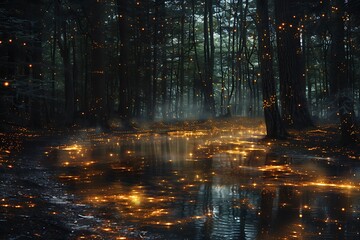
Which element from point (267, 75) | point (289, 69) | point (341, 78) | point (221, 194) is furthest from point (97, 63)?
point (221, 194)

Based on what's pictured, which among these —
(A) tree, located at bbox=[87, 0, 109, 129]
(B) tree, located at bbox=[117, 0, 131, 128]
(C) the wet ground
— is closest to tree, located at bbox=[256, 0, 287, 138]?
(C) the wet ground

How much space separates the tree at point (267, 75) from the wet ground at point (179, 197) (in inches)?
226

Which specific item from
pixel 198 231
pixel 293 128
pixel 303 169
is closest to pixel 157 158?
pixel 303 169

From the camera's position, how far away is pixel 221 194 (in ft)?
25.9

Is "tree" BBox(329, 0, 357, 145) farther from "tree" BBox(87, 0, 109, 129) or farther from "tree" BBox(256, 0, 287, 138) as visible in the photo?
"tree" BBox(87, 0, 109, 129)

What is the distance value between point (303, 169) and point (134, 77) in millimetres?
38753

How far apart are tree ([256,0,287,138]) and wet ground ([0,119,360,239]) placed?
5751 mm

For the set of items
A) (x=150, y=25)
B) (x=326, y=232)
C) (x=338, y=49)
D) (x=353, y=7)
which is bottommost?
(x=326, y=232)

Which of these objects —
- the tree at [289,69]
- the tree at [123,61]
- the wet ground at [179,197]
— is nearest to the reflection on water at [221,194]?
the wet ground at [179,197]

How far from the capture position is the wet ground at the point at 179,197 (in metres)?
5.57

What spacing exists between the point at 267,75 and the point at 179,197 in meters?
12.6

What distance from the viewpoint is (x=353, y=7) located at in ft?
52.2

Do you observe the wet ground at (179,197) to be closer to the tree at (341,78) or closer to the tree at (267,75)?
the tree at (341,78)

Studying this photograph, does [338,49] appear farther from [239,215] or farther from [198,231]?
[198,231]
